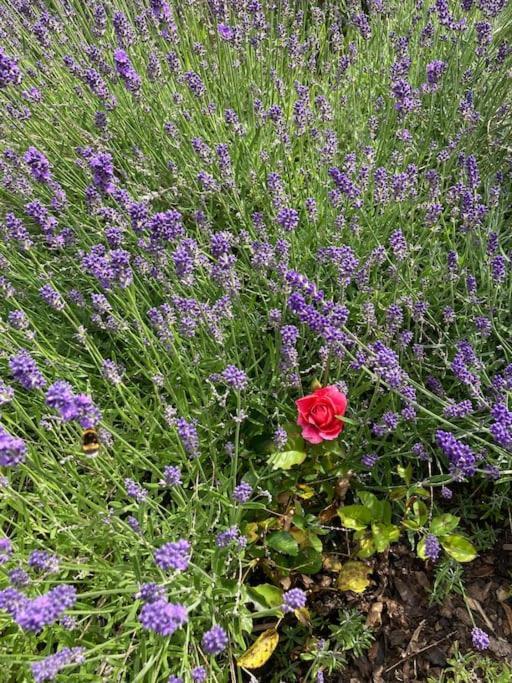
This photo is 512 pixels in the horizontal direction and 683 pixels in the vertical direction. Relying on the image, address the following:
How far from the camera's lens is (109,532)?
1.90 m

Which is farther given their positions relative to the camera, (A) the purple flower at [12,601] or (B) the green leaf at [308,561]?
(B) the green leaf at [308,561]

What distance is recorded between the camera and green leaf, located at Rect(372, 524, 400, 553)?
2.10 meters

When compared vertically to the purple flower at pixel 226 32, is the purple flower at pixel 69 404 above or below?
below

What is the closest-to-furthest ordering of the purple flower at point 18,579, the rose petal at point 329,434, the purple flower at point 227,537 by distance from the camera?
the purple flower at point 18,579, the purple flower at point 227,537, the rose petal at point 329,434

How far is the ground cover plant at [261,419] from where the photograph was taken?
5.73ft

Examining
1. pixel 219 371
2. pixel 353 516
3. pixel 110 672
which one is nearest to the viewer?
pixel 110 672

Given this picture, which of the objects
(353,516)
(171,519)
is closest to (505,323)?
(353,516)

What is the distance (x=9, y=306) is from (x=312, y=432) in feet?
5.51

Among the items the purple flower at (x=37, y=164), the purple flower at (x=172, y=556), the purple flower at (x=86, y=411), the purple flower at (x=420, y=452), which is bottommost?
the purple flower at (x=420, y=452)

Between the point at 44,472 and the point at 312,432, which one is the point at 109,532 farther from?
the point at 312,432

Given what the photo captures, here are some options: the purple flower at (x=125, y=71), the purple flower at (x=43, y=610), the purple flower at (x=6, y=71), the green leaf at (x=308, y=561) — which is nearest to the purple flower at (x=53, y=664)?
the purple flower at (x=43, y=610)

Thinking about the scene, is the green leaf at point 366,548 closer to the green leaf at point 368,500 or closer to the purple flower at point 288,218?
the green leaf at point 368,500

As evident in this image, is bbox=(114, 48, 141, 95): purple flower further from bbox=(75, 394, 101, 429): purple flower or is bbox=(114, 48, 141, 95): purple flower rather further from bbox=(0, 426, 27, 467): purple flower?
bbox=(0, 426, 27, 467): purple flower

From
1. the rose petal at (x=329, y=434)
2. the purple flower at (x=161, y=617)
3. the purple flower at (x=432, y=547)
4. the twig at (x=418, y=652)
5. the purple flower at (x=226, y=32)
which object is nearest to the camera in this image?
the purple flower at (x=161, y=617)
